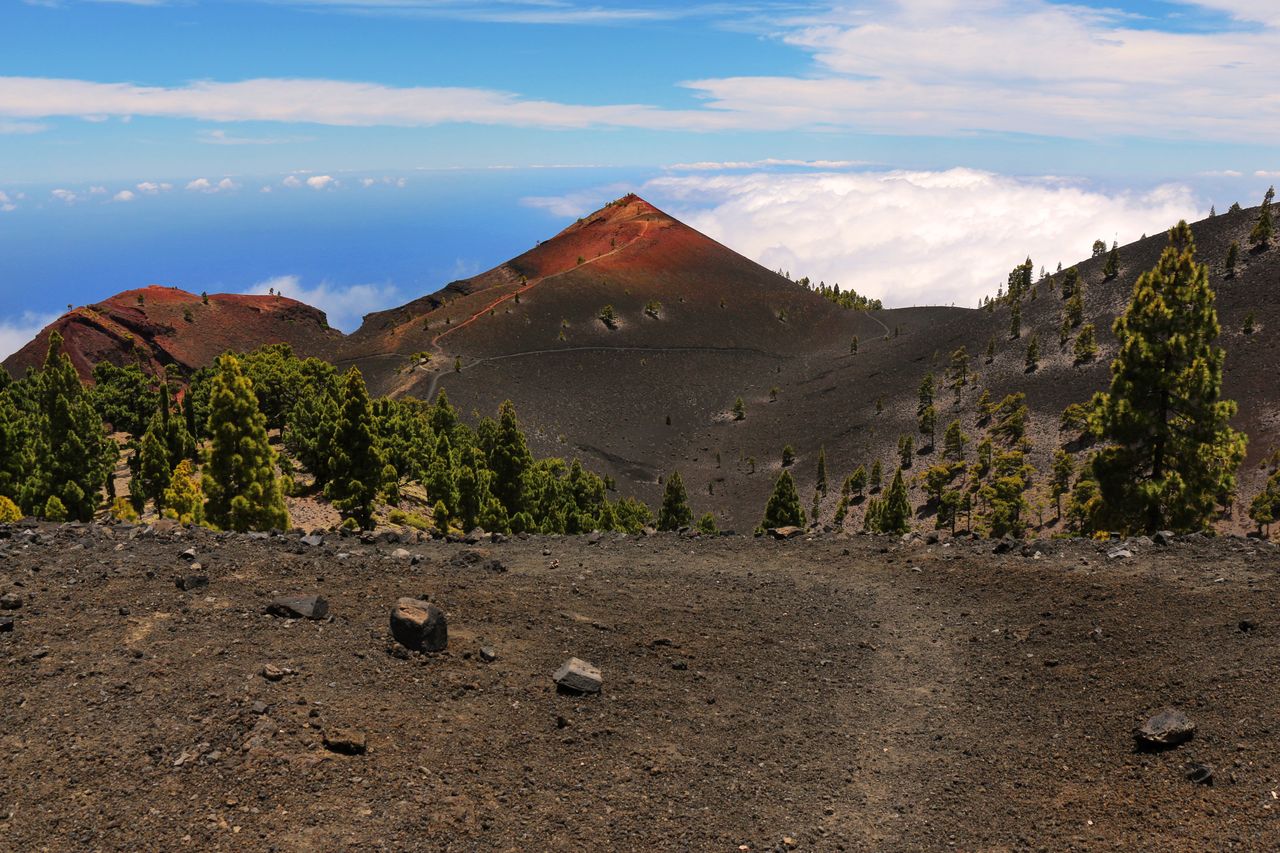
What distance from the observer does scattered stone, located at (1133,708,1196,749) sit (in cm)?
1013

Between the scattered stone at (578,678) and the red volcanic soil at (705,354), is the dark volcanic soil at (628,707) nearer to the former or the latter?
the scattered stone at (578,678)

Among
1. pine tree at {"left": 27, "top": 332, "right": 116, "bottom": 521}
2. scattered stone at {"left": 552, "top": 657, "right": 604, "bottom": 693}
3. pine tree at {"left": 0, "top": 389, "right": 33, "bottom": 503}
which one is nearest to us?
scattered stone at {"left": 552, "top": 657, "right": 604, "bottom": 693}

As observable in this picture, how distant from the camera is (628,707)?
11.7m

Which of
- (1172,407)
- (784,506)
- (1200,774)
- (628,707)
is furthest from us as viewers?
(784,506)

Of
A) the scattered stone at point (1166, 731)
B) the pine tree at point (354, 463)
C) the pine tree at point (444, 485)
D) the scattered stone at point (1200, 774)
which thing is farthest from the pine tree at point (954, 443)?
the scattered stone at point (1200, 774)

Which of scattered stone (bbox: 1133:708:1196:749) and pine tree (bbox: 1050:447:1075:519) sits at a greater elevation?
scattered stone (bbox: 1133:708:1196:749)

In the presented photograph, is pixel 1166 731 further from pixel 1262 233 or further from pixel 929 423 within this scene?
pixel 1262 233

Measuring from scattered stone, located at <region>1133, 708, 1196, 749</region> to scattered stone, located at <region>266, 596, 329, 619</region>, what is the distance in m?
12.9

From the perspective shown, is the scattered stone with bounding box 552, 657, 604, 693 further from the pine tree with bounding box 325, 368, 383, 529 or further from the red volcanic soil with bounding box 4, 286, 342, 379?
the red volcanic soil with bounding box 4, 286, 342, 379

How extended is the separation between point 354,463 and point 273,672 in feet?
90.2

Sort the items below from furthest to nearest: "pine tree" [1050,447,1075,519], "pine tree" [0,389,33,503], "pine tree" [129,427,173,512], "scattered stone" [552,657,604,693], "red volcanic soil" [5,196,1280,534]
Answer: "red volcanic soil" [5,196,1280,534] < "pine tree" [1050,447,1075,519] < "pine tree" [0,389,33,503] < "pine tree" [129,427,173,512] < "scattered stone" [552,657,604,693]

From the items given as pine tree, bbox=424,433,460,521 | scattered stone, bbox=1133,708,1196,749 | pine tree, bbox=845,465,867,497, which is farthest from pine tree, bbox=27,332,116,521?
pine tree, bbox=845,465,867,497

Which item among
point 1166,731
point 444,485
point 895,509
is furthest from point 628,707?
point 895,509

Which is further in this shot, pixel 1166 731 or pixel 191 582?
pixel 191 582
